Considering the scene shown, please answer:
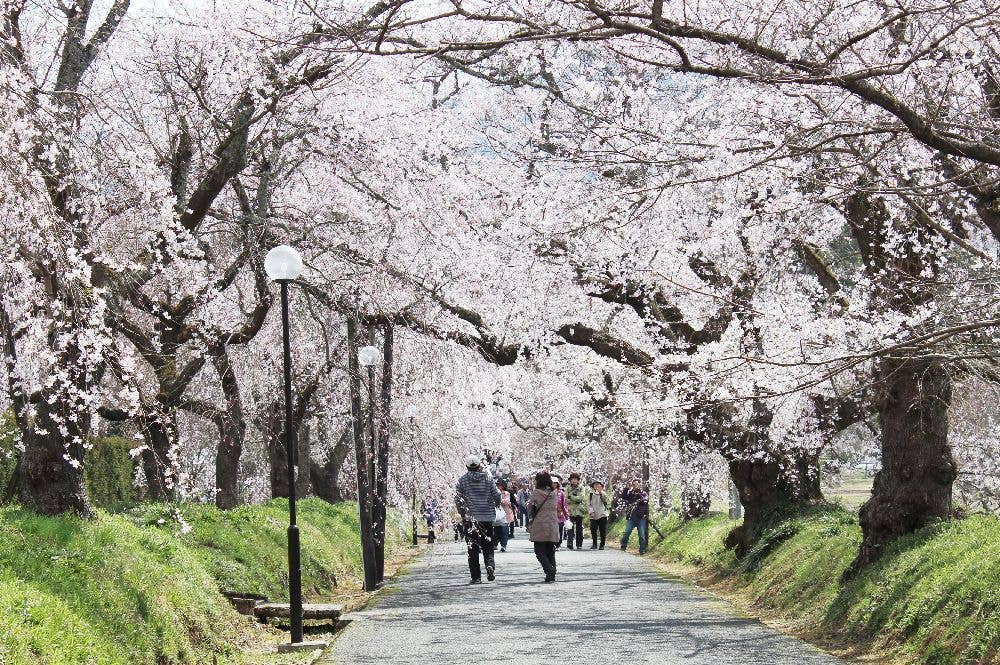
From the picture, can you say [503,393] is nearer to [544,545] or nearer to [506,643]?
[544,545]

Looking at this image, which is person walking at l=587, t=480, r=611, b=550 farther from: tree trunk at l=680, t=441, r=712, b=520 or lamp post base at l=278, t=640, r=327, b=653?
lamp post base at l=278, t=640, r=327, b=653

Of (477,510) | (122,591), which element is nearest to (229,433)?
(477,510)

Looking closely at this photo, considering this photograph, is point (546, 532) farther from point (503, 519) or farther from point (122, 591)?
point (122, 591)

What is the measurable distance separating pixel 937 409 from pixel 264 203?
8975 mm

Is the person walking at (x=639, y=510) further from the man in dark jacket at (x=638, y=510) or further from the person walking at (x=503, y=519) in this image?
the person walking at (x=503, y=519)

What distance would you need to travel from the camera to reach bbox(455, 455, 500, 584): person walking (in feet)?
61.9

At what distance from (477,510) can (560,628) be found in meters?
6.53

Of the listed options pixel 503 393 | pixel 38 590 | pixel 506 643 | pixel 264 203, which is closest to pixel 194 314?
pixel 264 203

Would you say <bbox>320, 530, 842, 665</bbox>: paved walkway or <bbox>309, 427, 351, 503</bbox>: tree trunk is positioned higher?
<bbox>309, 427, 351, 503</bbox>: tree trunk

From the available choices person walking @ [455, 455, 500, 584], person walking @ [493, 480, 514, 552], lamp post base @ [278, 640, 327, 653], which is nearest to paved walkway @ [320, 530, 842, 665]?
lamp post base @ [278, 640, 327, 653]

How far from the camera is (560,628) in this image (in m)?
12.4

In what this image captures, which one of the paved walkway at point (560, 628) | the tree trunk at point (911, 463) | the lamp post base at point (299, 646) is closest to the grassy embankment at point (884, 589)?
the tree trunk at point (911, 463)

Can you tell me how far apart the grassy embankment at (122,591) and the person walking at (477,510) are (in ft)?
15.6

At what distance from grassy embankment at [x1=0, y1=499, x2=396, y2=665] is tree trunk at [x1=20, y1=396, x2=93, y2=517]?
0.25 m
